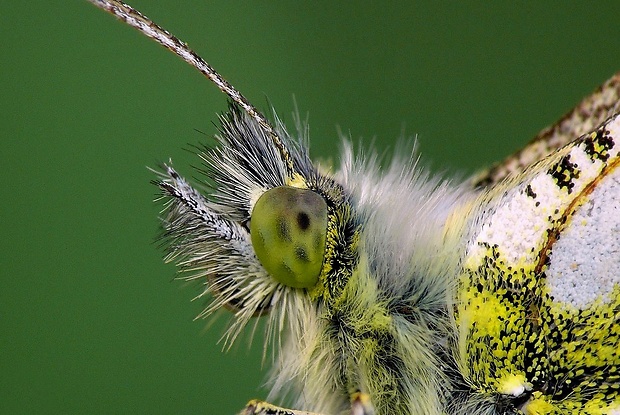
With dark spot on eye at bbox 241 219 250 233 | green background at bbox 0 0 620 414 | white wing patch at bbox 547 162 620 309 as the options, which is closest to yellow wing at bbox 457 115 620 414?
white wing patch at bbox 547 162 620 309

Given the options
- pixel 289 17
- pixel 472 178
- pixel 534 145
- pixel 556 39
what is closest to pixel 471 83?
pixel 556 39

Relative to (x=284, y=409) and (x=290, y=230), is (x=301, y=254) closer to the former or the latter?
(x=290, y=230)

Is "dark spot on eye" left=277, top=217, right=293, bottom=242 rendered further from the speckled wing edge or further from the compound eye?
the speckled wing edge

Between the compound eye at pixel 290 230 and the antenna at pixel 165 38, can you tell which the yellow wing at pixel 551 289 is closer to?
the compound eye at pixel 290 230

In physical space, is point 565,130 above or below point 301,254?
above

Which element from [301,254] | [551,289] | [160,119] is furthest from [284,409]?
[160,119]

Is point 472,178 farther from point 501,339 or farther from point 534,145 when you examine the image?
point 501,339

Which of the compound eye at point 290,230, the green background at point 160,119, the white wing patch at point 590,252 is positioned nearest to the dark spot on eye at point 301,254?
the compound eye at point 290,230

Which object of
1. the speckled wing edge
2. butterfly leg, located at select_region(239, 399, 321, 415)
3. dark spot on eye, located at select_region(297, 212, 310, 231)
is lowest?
butterfly leg, located at select_region(239, 399, 321, 415)
